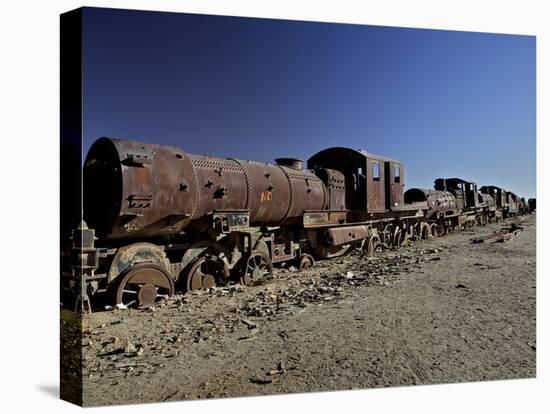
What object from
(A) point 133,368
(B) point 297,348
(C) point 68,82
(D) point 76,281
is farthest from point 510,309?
(C) point 68,82

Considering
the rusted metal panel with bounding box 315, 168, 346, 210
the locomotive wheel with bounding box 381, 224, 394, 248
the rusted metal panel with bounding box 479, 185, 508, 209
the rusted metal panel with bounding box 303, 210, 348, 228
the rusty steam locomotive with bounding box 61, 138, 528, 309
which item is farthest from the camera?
the locomotive wheel with bounding box 381, 224, 394, 248

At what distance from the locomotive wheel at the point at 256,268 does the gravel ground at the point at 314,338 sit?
1.04ft

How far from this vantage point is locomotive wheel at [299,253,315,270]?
10.5m

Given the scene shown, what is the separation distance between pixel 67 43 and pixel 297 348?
14.6 feet

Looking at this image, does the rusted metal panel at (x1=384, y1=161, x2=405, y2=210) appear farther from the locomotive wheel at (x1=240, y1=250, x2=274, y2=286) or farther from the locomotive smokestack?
the locomotive wheel at (x1=240, y1=250, x2=274, y2=286)

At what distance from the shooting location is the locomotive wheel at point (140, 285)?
6.66 m

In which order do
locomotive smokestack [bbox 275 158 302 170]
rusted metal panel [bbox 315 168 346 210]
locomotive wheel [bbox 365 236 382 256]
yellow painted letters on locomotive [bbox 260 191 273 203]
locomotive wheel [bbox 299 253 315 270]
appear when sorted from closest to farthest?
yellow painted letters on locomotive [bbox 260 191 273 203]
locomotive wheel [bbox 299 253 315 270]
locomotive smokestack [bbox 275 158 302 170]
rusted metal panel [bbox 315 168 346 210]
locomotive wheel [bbox 365 236 382 256]

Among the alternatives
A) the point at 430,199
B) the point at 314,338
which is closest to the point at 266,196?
the point at 314,338

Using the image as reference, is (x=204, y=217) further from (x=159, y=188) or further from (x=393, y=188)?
(x=393, y=188)

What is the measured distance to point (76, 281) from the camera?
17.7ft

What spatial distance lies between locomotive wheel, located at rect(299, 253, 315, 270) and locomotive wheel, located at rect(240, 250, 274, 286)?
3.50 ft

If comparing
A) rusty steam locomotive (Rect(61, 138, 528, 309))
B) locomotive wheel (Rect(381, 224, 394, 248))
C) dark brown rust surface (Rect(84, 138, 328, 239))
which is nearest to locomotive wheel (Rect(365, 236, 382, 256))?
rusty steam locomotive (Rect(61, 138, 528, 309))

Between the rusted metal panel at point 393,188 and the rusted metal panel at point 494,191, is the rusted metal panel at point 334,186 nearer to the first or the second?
the rusted metal panel at point 393,188
